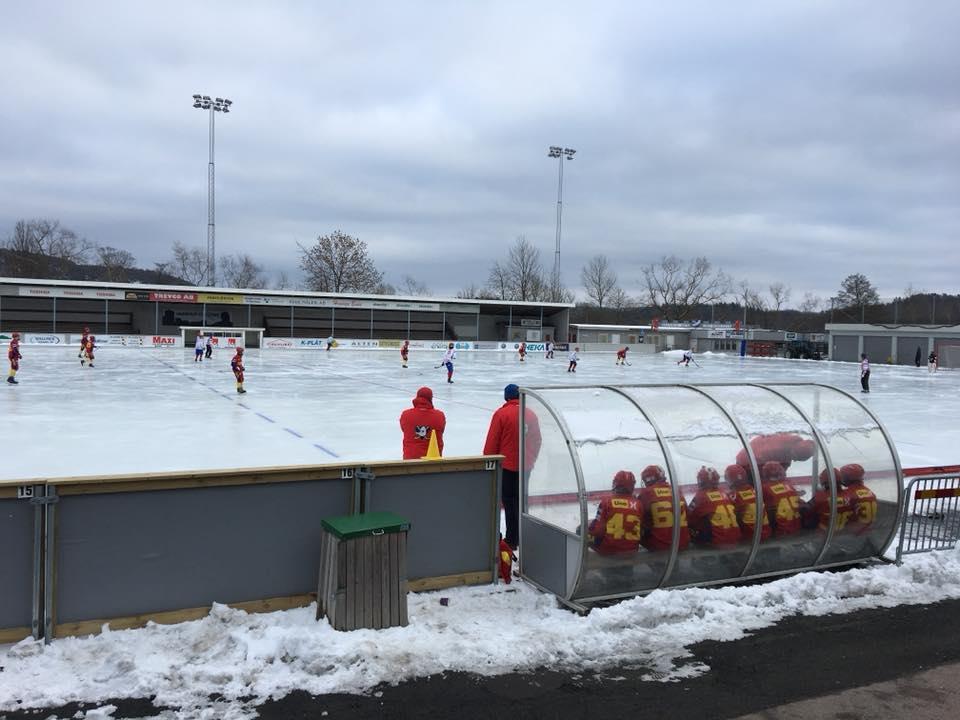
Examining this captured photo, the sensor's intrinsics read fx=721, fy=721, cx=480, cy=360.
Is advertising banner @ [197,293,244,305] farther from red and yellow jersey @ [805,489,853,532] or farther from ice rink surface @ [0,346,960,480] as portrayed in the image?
red and yellow jersey @ [805,489,853,532]

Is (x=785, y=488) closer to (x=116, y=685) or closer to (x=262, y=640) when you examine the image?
(x=262, y=640)

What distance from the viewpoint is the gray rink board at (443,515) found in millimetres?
5098

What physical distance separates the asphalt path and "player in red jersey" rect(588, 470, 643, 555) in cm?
87

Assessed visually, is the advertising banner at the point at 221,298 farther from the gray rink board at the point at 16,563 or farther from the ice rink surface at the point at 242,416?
the gray rink board at the point at 16,563

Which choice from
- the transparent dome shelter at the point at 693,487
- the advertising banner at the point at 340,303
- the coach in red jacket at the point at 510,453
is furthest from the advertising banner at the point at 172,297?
the transparent dome shelter at the point at 693,487

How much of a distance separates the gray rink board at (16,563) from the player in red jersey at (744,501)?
4721 mm

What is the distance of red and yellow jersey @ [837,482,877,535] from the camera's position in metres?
5.99

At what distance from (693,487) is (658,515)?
461mm

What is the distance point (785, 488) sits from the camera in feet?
18.9

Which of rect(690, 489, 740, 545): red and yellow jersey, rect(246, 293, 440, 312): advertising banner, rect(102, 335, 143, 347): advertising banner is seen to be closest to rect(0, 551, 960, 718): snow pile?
rect(690, 489, 740, 545): red and yellow jersey

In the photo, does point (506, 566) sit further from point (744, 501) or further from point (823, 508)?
point (823, 508)

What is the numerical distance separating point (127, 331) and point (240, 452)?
49293 mm

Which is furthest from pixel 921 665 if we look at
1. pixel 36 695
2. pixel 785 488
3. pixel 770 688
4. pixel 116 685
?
pixel 36 695

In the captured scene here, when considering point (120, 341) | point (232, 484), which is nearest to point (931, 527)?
point (232, 484)
